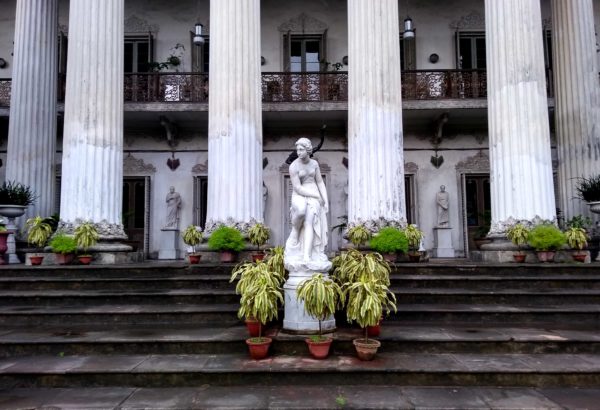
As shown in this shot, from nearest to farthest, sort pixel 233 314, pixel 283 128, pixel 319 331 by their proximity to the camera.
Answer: pixel 319 331 → pixel 233 314 → pixel 283 128

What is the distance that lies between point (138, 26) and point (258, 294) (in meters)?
12.4

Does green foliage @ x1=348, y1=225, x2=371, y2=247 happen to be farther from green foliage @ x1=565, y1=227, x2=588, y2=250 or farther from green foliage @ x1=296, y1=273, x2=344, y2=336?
green foliage @ x1=565, y1=227, x2=588, y2=250

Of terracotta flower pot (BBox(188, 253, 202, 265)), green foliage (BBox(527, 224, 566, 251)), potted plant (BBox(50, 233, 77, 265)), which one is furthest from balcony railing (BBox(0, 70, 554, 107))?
terracotta flower pot (BBox(188, 253, 202, 265))

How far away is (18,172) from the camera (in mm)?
10891

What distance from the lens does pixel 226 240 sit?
8.10 metres

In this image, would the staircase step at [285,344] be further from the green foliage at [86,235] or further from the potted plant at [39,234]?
the potted plant at [39,234]

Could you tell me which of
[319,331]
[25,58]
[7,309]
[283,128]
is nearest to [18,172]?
[25,58]

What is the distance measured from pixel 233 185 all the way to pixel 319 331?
4.35 metres

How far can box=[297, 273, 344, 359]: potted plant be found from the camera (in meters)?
4.73

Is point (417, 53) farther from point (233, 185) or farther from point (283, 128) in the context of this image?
point (233, 185)

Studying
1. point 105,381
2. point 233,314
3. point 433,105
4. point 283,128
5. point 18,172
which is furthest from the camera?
point 283,128

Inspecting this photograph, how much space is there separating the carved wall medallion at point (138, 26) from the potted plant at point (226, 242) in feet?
29.8

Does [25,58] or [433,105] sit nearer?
[25,58]

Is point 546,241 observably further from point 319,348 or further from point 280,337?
point 280,337
